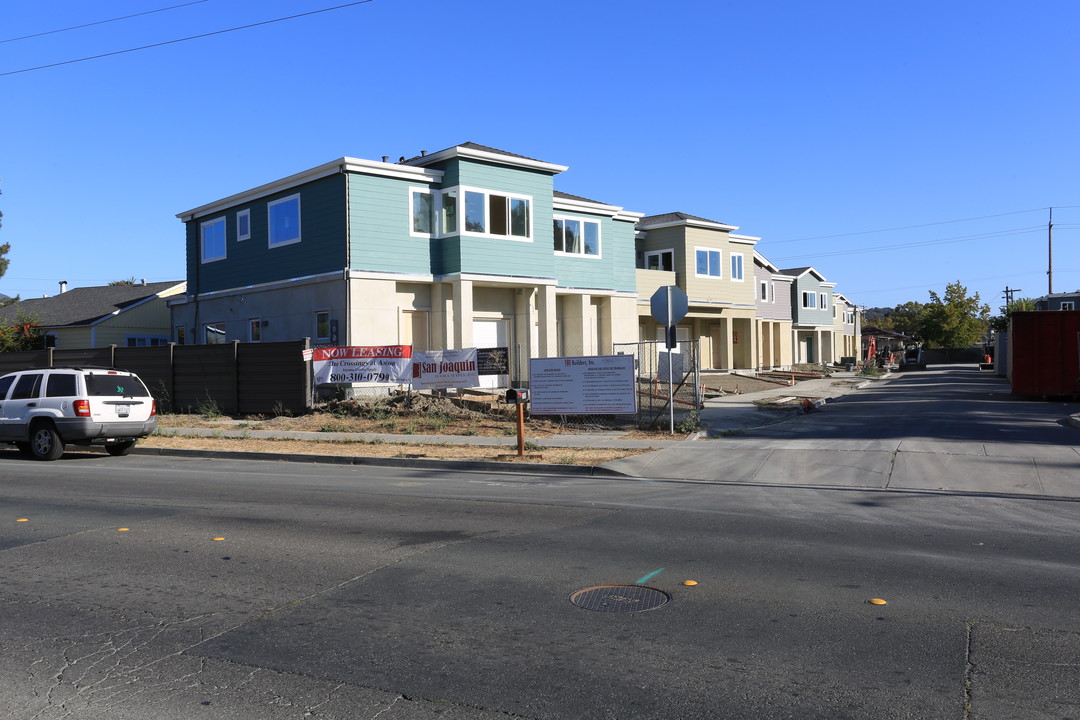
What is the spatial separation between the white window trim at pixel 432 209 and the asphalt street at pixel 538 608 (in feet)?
52.7

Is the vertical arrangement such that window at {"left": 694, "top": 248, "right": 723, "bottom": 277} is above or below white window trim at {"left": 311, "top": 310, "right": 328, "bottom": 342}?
above

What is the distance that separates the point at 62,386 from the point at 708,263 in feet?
99.6

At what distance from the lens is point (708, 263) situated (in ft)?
134

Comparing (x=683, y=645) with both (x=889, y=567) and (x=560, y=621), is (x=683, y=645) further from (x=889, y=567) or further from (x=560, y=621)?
(x=889, y=567)

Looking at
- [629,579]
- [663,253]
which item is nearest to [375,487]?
[629,579]

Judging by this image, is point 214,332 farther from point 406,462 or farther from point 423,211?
point 406,462

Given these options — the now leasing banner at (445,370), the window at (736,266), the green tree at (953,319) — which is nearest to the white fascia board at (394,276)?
the now leasing banner at (445,370)

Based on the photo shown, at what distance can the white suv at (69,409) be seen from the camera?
1636 cm

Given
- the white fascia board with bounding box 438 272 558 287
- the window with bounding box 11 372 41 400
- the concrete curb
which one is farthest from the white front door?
the window with bounding box 11 372 41 400

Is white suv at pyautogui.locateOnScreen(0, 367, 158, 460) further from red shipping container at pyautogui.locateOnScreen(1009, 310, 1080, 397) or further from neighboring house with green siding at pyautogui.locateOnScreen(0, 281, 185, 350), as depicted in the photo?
red shipping container at pyautogui.locateOnScreen(1009, 310, 1080, 397)

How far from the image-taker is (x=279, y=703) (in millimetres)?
4523

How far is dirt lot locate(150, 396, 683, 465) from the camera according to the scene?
16191mm

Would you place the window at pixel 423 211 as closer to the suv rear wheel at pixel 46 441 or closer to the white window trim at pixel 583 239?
the white window trim at pixel 583 239

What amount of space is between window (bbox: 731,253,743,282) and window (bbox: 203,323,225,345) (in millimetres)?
24515
